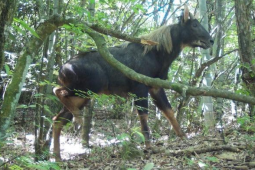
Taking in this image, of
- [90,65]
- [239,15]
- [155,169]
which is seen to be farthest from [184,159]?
[90,65]

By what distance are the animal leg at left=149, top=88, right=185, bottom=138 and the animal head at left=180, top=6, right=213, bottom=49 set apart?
1283 millimetres

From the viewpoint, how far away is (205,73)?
7152 mm

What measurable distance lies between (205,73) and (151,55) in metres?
1.44

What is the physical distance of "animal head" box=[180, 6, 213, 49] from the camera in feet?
22.3

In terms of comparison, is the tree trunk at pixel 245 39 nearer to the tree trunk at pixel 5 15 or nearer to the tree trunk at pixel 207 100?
the tree trunk at pixel 207 100

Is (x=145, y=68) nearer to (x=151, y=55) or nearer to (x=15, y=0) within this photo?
(x=151, y=55)

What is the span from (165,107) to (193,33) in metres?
1.81

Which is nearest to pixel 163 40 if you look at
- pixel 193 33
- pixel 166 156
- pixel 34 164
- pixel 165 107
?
pixel 193 33

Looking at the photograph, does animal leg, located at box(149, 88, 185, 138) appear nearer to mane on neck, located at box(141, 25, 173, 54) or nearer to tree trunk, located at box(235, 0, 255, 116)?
mane on neck, located at box(141, 25, 173, 54)

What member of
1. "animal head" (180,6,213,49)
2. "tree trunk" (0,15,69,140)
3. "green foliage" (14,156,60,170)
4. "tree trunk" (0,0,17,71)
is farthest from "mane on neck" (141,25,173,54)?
"tree trunk" (0,0,17,71)

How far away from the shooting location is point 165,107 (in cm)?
673

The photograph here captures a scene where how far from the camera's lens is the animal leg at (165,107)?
6.55 m

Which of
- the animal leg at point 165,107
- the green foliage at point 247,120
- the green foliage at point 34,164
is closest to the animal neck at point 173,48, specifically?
the animal leg at point 165,107

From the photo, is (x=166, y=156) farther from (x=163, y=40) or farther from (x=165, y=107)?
(x=163, y=40)
